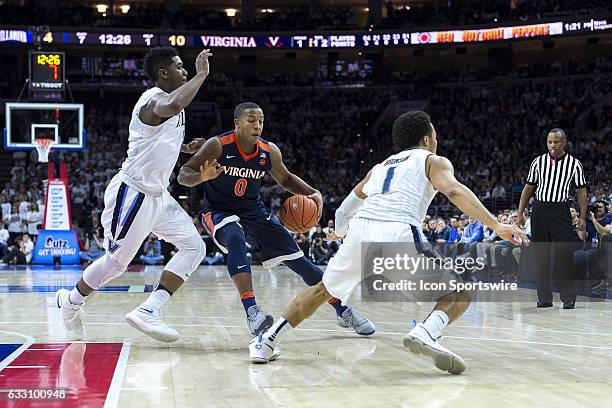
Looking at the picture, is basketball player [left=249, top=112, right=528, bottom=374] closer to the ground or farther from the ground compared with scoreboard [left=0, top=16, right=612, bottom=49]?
closer to the ground

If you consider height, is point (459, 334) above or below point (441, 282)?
below

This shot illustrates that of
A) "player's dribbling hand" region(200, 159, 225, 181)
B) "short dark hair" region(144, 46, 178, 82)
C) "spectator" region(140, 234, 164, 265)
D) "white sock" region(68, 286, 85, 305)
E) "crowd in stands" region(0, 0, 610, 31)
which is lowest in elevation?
"spectator" region(140, 234, 164, 265)

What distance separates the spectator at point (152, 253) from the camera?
18281mm

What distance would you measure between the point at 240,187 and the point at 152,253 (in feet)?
41.8

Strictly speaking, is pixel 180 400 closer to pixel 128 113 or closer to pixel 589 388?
pixel 589 388

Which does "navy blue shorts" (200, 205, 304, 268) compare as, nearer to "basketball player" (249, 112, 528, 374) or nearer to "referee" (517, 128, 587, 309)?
"basketball player" (249, 112, 528, 374)

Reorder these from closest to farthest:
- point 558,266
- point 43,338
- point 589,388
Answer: point 589,388 < point 43,338 < point 558,266

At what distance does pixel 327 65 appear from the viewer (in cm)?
3272

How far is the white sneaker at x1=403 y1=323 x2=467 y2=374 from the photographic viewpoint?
427 cm

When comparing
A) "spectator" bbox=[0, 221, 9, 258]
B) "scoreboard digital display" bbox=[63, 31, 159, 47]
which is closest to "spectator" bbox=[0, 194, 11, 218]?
"spectator" bbox=[0, 221, 9, 258]

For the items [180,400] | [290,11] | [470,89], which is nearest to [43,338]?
[180,400]

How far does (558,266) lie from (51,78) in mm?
14221

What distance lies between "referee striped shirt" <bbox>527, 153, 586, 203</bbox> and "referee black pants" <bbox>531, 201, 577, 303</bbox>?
0.34 feet

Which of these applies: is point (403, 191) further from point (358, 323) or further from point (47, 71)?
point (47, 71)
